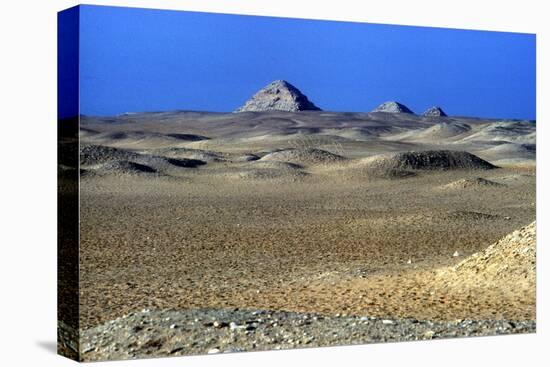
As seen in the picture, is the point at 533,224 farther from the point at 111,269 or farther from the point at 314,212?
the point at 111,269

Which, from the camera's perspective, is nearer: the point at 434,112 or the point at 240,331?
the point at 240,331

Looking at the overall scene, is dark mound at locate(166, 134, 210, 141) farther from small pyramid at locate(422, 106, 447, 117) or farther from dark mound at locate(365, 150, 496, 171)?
small pyramid at locate(422, 106, 447, 117)

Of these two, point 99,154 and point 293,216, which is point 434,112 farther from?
point 99,154

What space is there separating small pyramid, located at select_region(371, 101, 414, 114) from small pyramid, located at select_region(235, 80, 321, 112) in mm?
956

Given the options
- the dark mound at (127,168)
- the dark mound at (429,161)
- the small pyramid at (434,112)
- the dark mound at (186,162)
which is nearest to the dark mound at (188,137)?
the dark mound at (186,162)

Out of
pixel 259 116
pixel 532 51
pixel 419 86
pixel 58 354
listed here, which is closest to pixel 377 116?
pixel 419 86

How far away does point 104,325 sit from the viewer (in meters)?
11.1

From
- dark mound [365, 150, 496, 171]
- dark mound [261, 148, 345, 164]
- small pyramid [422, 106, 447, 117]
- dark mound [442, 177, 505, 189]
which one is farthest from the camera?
dark mound [442, 177, 505, 189]

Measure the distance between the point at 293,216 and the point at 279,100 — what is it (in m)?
1.64

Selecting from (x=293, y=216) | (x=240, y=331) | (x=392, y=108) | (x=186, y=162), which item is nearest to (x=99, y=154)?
(x=186, y=162)

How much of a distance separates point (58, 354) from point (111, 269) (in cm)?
114

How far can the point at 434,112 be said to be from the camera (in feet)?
47.2

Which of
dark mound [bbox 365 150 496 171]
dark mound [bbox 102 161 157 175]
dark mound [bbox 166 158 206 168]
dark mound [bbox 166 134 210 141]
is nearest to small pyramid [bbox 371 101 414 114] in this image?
dark mound [bbox 365 150 496 171]

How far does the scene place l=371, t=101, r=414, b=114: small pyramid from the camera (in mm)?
13766
